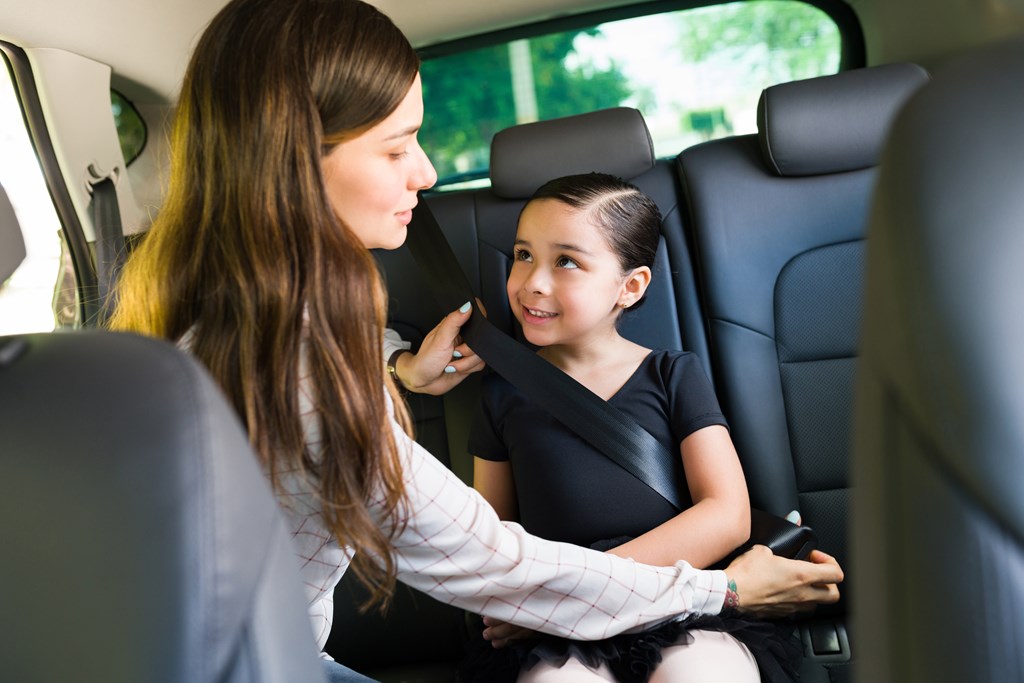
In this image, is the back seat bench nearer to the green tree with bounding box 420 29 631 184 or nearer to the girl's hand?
the girl's hand

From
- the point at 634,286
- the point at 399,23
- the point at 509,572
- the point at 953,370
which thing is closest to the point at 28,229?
the point at 399,23

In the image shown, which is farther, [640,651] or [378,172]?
[640,651]

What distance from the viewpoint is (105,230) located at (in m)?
1.95

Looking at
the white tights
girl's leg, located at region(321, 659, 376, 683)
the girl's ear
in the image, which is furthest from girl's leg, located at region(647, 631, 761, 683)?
the girl's ear

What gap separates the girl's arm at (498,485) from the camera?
5.60 ft

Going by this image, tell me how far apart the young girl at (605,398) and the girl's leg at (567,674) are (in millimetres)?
224

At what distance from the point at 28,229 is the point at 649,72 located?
1.56 metres

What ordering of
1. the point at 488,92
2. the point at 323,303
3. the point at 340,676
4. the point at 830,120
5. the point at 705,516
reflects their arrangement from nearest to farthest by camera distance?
the point at 323,303 < the point at 340,676 < the point at 705,516 < the point at 830,120 < the point at 488,92

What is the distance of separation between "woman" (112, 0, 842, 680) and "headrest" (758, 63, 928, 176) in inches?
37.8

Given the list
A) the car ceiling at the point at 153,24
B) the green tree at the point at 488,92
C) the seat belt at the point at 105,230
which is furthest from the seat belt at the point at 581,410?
the green tree at the point at 488,92

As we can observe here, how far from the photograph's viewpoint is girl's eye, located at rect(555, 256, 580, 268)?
1.66 meters

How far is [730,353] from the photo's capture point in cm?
183

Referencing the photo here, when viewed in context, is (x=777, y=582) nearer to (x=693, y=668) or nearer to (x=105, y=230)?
(x=693, y=668)

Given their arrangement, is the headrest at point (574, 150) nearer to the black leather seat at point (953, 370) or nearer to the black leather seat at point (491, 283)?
the black leather seat at point (491, 283)
